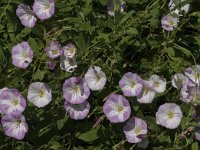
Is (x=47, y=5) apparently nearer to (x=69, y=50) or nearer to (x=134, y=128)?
(x=69, y=50)

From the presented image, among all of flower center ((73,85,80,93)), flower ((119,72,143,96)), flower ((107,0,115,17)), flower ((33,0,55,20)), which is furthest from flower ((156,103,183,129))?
flower ((33,0,55,20))

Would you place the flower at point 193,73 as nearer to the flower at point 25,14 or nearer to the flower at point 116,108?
the flower at point 116,108

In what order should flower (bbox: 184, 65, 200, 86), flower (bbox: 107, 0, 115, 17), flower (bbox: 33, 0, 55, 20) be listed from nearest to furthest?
flower (bbox: 184, 65, 200, 86)
flower (bbox: 33, 0, 55, 20)
flower (bbox: 107, 0, 115, 17)

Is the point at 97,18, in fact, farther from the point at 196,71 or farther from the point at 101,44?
the point at 196,71

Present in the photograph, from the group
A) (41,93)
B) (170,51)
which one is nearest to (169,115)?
(170,51)

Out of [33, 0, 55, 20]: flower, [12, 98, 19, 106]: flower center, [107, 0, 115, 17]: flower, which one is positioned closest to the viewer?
[12, 98, 19, 106]: flower center

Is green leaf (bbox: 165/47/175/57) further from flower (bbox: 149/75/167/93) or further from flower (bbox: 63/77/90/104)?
flower (bbox: 63/77/90/104)
